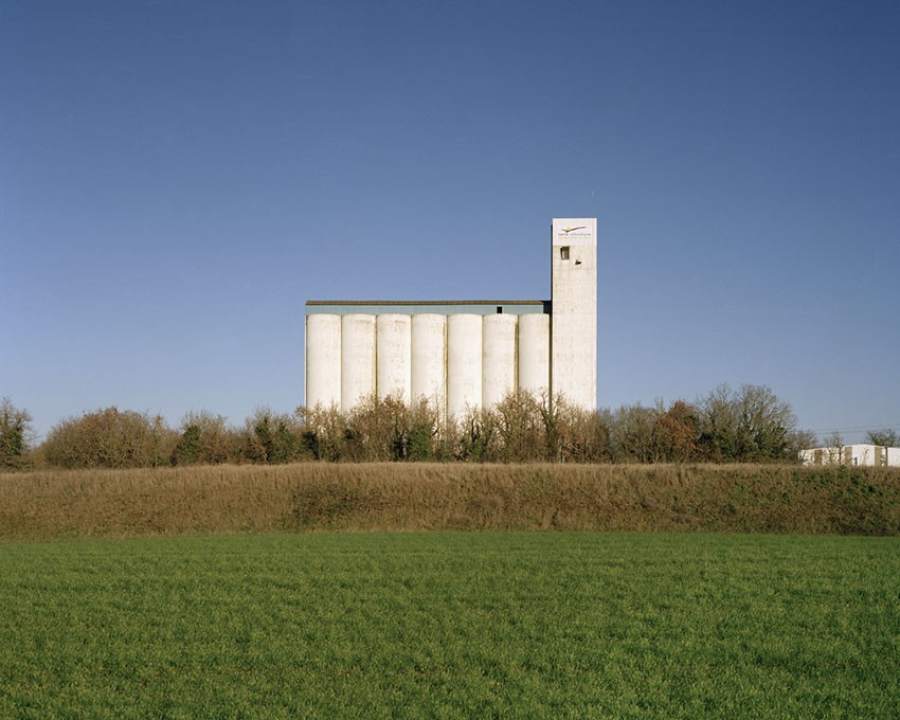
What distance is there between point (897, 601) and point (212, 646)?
11744 millimetres

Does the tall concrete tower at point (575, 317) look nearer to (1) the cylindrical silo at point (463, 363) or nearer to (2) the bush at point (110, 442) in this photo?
(1) the cylindrical silo at point (463, 363)

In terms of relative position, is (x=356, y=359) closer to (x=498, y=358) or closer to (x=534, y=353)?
(x=498, y=358)

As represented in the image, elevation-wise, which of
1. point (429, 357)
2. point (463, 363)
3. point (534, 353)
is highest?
point (534, 353)

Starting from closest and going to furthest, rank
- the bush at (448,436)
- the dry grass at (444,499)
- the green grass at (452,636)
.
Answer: the green grass at (452,636) < the dry grass at (444,499) < the bush at (448,436)

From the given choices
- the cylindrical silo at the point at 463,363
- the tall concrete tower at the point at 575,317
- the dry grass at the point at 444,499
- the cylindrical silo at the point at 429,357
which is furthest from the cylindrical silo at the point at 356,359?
the dry grass at the point at 444,499

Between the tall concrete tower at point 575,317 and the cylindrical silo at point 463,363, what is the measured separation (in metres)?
5.03

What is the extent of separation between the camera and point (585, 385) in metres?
56.4

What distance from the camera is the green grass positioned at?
9523 millimetres

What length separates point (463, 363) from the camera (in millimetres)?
58156

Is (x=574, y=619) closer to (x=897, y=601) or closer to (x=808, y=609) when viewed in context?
(x=808, y=609)

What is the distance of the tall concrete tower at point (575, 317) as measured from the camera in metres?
56.4

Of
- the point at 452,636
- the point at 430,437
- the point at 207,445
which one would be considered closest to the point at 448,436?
the point at 430,437

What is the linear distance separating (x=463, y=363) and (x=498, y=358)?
2331 millimetres

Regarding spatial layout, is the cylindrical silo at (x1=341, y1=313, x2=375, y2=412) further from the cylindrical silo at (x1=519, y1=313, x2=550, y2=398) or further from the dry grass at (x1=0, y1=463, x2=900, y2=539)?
the dry grass at (x1=0, y1=463, x2=900, y2=539)
